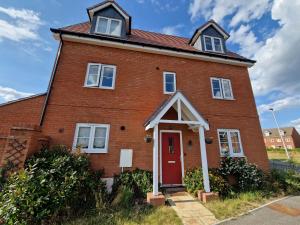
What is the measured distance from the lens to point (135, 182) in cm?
765

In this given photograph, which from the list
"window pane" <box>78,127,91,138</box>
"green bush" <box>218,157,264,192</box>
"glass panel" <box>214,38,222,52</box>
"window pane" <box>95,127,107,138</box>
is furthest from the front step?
"glass panel" <box>214,38,222,52</box>

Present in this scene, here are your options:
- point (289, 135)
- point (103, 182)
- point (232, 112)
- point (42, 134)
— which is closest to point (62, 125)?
point (42, 134)

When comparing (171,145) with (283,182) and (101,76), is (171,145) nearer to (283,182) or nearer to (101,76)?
(101,76)

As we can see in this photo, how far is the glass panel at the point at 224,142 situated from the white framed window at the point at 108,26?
372 inches

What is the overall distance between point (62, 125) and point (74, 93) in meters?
1.89

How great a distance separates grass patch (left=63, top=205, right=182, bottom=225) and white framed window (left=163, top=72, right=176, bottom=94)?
665cm

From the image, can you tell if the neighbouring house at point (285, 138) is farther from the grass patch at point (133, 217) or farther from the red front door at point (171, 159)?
the grass patch at point (133, 217)

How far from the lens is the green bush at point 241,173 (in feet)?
27.4

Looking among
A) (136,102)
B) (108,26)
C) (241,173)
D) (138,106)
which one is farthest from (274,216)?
(108,26)

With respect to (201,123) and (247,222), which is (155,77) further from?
(247,222)

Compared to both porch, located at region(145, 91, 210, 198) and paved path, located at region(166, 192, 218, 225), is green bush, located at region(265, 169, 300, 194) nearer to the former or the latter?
porch, located at region(145, 91, 210, 198)

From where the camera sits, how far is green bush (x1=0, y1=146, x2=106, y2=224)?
4.41 meters

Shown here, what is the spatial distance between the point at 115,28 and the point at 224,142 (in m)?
10.5

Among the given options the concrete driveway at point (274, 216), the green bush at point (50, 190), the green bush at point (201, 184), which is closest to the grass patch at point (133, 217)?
the green bush at point (50, 190)
